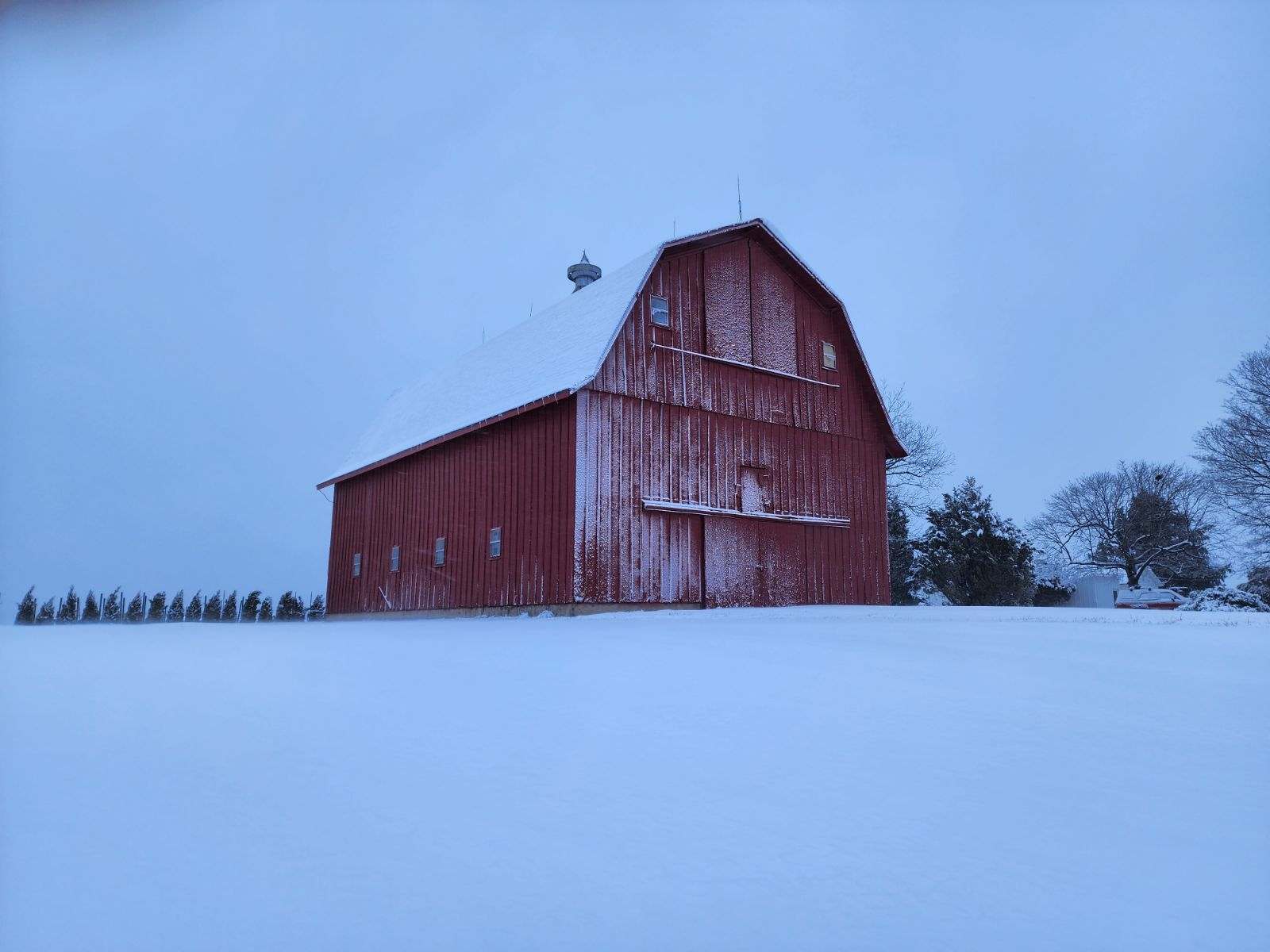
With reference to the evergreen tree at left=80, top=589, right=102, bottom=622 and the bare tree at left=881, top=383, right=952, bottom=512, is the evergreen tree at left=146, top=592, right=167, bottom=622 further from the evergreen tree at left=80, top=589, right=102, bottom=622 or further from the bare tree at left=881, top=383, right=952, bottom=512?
the bare tree at left=881, top=383, right=952, bottom=512

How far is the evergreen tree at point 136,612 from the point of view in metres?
20.7

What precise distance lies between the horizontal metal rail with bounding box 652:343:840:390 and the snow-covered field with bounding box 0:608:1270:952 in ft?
27.8

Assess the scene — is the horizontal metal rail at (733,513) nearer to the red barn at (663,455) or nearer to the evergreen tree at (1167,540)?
the red barn at (663,455)

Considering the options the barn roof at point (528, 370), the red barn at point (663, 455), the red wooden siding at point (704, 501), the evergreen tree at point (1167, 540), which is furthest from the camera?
the evergreen tree at point (1167, 540)

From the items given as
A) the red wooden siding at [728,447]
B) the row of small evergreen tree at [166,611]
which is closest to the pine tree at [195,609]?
the row of small evergreen tree at [166,611]

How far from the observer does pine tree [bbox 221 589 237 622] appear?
2214cm

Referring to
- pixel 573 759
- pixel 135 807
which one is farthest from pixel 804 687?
pixel 135 807

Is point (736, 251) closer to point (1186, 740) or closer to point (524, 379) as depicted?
point (524, 379)

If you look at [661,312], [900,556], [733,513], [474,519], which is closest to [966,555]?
[900,556]

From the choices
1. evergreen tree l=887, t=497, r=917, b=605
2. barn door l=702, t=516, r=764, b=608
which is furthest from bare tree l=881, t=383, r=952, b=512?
barn door l=702, t=516, r=764, b=608

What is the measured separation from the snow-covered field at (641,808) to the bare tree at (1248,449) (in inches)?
781

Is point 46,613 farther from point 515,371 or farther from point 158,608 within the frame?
point 515,371

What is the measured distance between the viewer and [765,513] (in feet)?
48.9

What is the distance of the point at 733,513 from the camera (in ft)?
47.4
